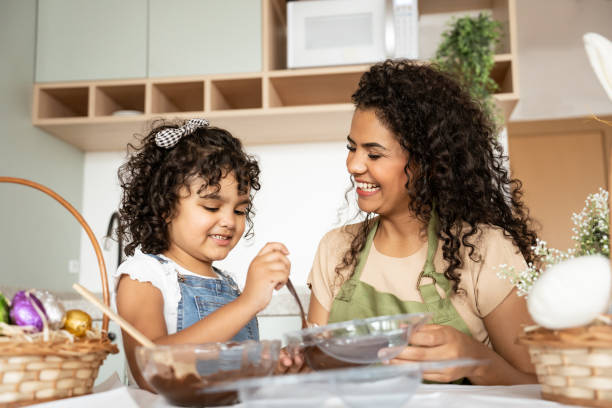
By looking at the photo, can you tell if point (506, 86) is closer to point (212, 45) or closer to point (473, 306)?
point (212, 45)

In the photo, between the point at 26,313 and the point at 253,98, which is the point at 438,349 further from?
the point at 253,98

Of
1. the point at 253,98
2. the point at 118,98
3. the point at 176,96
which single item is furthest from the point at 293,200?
the point at 118,98

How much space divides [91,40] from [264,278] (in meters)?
2.12

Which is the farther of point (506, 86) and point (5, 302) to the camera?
point (506, 86)

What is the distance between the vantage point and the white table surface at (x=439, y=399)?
0.56 meters

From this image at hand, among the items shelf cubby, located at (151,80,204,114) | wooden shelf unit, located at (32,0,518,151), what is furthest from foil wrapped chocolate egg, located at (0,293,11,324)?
shelf cubby, located at (151,80,204,114)

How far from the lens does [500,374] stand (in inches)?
35.1

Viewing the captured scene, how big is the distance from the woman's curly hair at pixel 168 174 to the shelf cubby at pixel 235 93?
3.83 ft

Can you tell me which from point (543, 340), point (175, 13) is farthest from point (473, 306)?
point (175, 13)

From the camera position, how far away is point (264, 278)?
81 cm

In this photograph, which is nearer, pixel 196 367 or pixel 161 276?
pixel 196 367

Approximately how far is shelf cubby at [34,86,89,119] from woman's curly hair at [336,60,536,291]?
69.6 inches

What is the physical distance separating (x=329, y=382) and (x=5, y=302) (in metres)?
0.41

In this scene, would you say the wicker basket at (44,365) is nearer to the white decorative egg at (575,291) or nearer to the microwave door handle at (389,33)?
the white decorative egg at (575,291)
